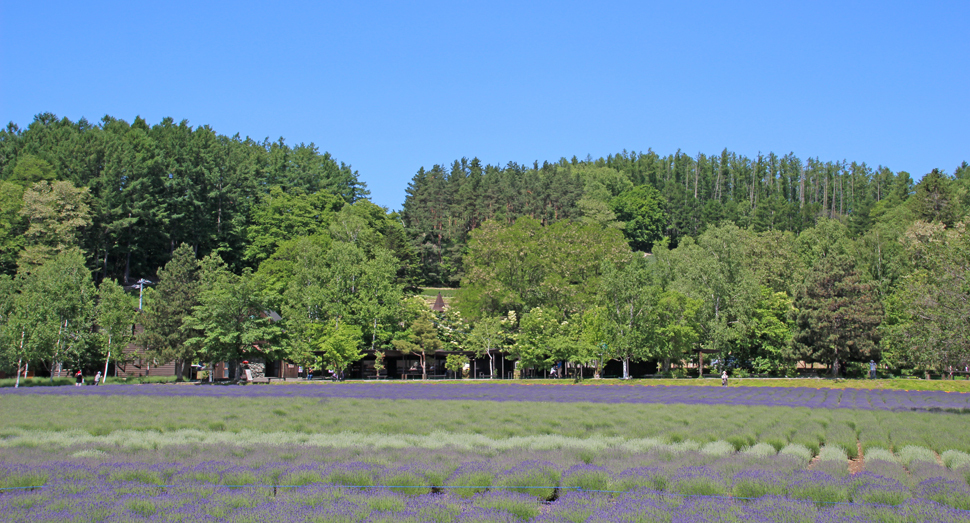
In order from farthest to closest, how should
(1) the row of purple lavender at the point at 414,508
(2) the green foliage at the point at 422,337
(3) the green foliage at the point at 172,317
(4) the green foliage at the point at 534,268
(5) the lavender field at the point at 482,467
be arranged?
(4) the green foliage at the point at 534,268
(2) the green foliage at the point at 422,337
(3) the green foliage at the point at 172,317
(5) the lavender field at the point at 482,467
(1) the row of purple lavender at the point at 414,508

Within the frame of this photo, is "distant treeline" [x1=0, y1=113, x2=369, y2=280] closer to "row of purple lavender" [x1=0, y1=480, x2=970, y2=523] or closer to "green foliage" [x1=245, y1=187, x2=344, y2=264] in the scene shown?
"green foliage" [x1=245, y1=187, x2=344, y2=264]

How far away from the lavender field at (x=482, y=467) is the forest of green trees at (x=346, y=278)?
658 inches

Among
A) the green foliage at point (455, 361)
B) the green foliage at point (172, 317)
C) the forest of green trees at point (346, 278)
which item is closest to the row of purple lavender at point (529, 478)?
the forest of green trees at point (346, 278)

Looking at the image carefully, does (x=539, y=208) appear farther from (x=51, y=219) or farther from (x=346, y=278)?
(x=51, y=219)

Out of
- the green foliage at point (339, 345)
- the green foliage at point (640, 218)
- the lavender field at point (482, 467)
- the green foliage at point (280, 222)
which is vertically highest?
the green foliage at point (640, 218)

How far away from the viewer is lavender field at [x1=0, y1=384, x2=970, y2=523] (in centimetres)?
965

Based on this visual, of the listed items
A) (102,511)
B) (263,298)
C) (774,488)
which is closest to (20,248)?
(263,298)

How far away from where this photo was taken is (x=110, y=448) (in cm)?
1580

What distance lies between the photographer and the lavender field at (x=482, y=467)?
9.65 metres

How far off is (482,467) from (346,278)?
179 feet

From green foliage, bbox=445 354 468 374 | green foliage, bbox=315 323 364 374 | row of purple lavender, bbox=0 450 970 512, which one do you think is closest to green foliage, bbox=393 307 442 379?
green foliage, bbox=445 354 468 374

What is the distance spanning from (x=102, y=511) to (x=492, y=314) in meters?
61.7

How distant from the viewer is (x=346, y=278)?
65.9 m

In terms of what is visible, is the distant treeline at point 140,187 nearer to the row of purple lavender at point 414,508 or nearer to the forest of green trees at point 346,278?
the forest of green trees at point 346,278
